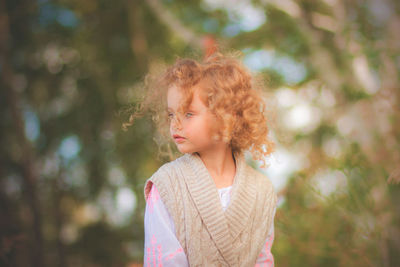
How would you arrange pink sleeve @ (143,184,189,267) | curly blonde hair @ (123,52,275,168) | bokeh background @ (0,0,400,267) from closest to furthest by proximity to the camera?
pink sleeve @ (143,184,189,267) → curly blonde hair @ (123,52,275,168) → bokeh background @ (0,0,400,267)

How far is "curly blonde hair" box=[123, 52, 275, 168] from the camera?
4.43 feet

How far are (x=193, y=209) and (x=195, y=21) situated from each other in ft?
12.8

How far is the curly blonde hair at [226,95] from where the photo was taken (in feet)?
4.43

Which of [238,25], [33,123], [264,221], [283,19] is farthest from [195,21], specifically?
[264,221]

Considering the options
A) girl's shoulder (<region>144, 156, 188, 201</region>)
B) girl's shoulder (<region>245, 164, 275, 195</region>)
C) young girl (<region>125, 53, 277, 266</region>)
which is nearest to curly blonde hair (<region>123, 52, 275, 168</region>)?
young girl (<region>125, 53, 277, 266</region>)

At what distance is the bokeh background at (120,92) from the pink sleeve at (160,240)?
2.16 metres

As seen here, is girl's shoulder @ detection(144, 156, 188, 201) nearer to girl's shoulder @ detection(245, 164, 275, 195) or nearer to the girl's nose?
the girl's nose

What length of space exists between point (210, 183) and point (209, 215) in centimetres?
13

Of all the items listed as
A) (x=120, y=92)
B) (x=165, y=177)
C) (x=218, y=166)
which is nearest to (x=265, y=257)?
(x=218, y=166)

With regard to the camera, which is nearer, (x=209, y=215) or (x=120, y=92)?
(x=209, y=215)

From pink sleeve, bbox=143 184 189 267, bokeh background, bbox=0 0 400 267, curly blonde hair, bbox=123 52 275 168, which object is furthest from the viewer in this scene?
bokeh background, bbox=0 0 400 267

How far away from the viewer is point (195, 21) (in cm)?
470

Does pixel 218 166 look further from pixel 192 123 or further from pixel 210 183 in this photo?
pixel 192 123

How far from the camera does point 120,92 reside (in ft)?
14.1
